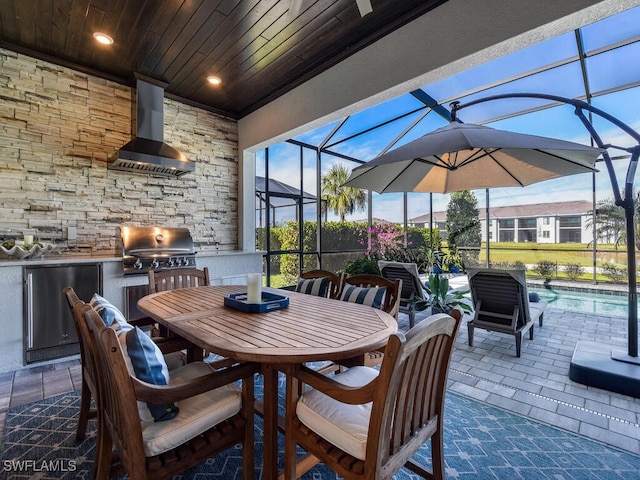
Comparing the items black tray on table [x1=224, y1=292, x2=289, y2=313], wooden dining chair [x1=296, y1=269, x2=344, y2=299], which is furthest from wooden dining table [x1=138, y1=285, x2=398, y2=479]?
wooden dining chair [x1=296, y1=269, x2=344, y2=299]

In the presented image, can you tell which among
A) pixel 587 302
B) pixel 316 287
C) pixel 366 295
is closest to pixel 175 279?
pixel 316 287

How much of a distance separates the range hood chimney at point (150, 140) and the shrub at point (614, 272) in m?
7.32

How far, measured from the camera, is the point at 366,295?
229cm

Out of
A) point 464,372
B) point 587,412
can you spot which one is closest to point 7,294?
point 464,372

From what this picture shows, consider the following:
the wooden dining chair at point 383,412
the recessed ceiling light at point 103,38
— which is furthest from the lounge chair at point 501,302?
the recessed ceiling light at point 103,38

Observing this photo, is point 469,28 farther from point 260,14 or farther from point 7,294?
point 7,294

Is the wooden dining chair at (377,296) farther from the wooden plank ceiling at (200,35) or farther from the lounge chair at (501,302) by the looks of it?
the wooden plank ceiling at (200,35)

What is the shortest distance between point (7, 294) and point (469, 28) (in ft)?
14.8

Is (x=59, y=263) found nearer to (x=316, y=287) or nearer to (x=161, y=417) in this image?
(x=316, y=287)

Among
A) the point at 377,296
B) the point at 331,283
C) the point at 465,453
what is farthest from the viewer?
the point at 331,283

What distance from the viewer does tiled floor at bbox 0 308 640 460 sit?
2.09 metres

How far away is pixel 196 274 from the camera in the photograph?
124 inches

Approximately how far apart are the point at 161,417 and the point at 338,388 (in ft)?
2.34

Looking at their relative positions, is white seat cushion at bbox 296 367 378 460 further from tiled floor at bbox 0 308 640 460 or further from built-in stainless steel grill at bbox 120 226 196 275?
built-in stainless steel grill at bbox 120 226 196 275
